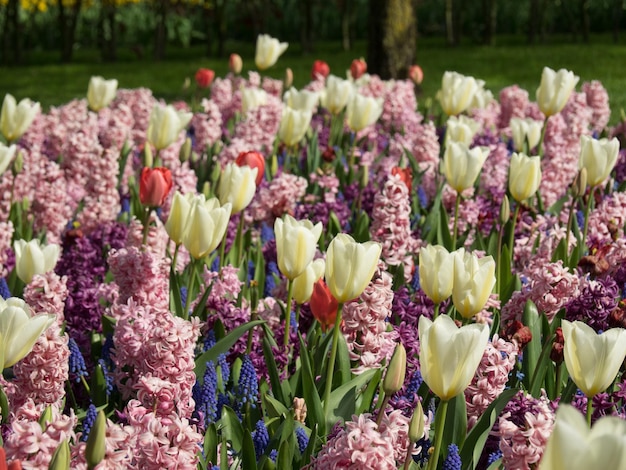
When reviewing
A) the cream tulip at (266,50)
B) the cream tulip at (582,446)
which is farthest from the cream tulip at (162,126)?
the cream tulip at (582,446)

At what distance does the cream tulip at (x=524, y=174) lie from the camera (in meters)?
3.61

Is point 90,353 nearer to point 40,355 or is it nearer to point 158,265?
point 158,265

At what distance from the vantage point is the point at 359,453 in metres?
1.71

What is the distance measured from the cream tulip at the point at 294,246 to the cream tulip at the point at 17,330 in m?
0.69

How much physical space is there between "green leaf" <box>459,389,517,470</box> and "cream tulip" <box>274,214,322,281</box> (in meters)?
0.61

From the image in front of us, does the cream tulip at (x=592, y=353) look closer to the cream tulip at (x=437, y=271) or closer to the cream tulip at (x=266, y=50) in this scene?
the cream tulip at (x=437, y=271)

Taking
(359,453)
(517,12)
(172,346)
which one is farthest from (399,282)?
(517,12)

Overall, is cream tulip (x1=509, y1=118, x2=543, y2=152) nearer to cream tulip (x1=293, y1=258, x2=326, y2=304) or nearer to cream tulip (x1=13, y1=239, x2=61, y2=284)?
cream tulip (x1=293, y1=258, x2=326, y2=304)

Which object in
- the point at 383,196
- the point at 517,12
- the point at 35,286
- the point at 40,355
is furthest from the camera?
the point at 517,12

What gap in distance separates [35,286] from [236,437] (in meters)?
0.77

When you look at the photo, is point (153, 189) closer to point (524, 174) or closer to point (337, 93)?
point (524, 174)

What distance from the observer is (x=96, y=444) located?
1.59 meters

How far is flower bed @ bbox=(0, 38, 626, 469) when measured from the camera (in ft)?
6.11

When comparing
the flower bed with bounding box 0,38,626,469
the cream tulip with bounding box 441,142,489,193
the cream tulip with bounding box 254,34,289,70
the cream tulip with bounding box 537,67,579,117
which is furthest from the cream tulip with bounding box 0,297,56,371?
the cream tulip with bounding box 254,34,289,70
